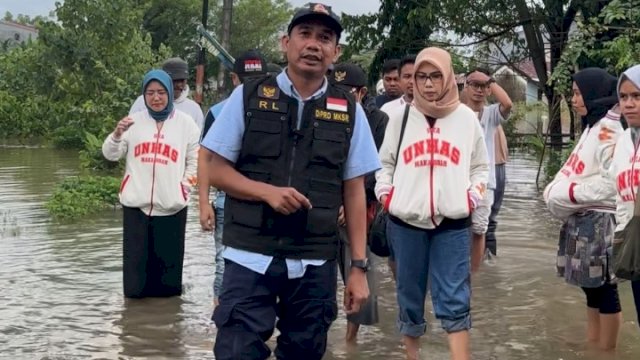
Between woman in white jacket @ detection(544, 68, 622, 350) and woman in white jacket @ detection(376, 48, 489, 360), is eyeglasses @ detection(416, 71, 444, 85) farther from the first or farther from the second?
woman in white jacket @ detection(544, 68, 622, 350)

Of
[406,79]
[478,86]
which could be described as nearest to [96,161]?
[478,86]

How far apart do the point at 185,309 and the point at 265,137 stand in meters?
3.89

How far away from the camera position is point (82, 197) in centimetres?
1355

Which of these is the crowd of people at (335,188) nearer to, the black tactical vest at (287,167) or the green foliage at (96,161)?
the black tactical vest at (287,167)

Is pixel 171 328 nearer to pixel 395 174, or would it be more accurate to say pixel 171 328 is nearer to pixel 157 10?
pixel 395 174

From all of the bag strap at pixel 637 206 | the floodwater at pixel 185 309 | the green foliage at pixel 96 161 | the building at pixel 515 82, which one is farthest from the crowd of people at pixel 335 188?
the building at pixel 515 82

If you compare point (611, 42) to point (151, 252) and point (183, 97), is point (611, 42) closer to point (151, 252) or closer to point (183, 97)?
point (183, 97)

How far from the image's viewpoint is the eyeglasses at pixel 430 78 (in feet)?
18.3

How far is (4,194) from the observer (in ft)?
51.5

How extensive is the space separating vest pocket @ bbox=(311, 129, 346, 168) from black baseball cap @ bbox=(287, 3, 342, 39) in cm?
45

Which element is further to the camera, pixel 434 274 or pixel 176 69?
pixel 176 69

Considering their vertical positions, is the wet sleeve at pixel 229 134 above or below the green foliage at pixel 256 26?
below

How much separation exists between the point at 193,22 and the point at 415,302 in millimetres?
52271

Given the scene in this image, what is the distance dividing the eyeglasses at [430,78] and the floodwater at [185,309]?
1823 millimetres
